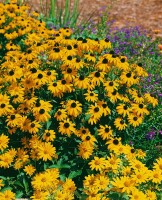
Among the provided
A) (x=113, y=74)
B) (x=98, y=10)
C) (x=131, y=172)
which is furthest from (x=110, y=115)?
(x=98, y=10)

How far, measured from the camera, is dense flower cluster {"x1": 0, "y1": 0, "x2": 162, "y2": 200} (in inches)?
143

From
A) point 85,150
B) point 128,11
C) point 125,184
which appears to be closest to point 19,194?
point 85,150

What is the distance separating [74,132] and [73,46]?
121 cm

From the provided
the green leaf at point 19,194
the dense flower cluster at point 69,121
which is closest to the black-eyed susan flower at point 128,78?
the dense flower cluster at point 69,121

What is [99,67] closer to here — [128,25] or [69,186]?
[69,186]

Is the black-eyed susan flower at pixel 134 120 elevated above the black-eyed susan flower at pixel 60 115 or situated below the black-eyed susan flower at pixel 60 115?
below

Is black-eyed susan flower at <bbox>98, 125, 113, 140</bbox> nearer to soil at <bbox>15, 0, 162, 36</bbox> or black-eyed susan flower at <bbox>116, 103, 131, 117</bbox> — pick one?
black-eyed susan flower at <bbox>116, 103, 131, 117</bbox>

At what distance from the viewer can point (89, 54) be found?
14.9 feet

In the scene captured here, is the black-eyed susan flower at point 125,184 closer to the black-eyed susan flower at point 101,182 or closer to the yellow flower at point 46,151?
the black-eyed susan flower at point 101,182

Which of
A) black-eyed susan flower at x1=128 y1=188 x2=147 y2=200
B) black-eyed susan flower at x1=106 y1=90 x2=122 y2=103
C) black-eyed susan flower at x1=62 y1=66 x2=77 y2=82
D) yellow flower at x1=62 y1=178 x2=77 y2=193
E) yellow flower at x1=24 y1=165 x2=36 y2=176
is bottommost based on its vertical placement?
yellow flower at x1=62 y1=178 x2=77 y2=193

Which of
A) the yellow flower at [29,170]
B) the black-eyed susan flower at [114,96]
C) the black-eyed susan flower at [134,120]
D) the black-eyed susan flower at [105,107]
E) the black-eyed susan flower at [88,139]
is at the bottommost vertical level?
the yellow flower at [29,170]

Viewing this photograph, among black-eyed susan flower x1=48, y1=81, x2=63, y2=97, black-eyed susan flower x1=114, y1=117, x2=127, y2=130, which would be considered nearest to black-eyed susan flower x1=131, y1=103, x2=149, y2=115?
black-eyed susan flower x1=114, y1=117, x2=127, y2=130

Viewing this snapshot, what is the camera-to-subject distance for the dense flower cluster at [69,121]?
363 cm

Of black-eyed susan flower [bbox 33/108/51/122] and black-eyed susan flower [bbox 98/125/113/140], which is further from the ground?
black-eyed susan flower [bbox 33/108/51/122]
